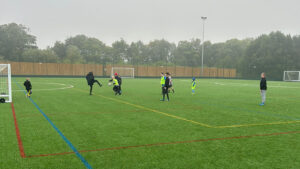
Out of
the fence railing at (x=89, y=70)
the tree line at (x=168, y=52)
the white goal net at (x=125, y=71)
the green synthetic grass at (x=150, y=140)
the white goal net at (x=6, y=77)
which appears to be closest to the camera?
the green synthetic grass at (x=150, y=140)

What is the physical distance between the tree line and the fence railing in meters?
3.07

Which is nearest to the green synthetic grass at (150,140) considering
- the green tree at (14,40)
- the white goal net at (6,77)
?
the white goal net at (6,77)

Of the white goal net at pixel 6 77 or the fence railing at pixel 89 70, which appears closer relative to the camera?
the white goal net at pixel 6 77

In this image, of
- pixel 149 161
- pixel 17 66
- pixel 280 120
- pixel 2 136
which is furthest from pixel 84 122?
pixel 17 66

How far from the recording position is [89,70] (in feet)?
211

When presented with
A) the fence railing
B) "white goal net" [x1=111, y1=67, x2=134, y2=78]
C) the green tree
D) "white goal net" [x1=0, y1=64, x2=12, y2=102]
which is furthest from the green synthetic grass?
the green tree

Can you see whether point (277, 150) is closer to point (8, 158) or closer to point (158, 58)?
point (8, 158)

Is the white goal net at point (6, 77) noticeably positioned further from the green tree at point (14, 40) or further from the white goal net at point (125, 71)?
the green tree at point (14, 40)

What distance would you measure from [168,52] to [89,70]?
5805 centimetres

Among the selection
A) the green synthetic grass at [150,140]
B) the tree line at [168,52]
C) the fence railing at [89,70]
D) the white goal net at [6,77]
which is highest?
the tree line at [168,52]

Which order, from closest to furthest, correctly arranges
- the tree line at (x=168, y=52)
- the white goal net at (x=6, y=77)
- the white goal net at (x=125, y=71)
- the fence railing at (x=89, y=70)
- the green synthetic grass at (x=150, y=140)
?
the green synthetic grass at (x=150, y=140)
the white goal net at (x=6, y=77)
the fence railing at (x=89, y=70)
the white goal net at (x=125, y=71)
the tree line at (x=168, y=52)

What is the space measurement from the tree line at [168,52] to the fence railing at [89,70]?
3.07 metres

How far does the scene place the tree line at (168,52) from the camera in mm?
75312

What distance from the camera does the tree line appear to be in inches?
2965
